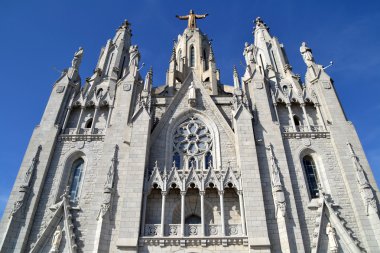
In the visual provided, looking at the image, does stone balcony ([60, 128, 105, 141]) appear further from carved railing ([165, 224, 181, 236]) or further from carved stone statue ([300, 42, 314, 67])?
carved stone statue ([300, 42, 314, 67])

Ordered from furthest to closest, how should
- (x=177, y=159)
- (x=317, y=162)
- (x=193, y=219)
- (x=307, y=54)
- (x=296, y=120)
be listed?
(x=307, y=54) < (x=296, y=120) < (x=177, y=159) < (x=317, y=162) < (x=193, y=219)

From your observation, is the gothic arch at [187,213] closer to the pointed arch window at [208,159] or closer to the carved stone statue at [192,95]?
the pointed arch window at [208,159]

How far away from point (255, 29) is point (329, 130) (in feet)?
49.6

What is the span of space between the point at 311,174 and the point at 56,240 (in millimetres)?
14769

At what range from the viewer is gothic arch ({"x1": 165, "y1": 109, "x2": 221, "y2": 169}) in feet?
65.3

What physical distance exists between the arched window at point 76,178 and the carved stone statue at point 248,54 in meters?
14.5

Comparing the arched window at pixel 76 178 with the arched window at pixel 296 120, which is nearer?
the arched window at pixel 76 178

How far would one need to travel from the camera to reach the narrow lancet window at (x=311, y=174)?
18.7 m

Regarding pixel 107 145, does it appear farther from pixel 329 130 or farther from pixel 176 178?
pixel 329 130

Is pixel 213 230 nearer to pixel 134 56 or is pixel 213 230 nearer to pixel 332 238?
pixel 332 238

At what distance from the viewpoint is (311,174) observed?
64.1 ft

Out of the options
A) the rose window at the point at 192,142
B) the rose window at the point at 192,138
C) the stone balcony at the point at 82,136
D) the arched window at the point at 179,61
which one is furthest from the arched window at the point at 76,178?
the arched window at the point at 179,61

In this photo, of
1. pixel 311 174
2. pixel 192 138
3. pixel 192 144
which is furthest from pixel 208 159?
pixel 311 174

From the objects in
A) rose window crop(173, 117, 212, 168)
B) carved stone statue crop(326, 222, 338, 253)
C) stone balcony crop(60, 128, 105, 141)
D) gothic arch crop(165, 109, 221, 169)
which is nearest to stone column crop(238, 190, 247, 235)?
gothic arch crop(165, 109, 221, 169)
